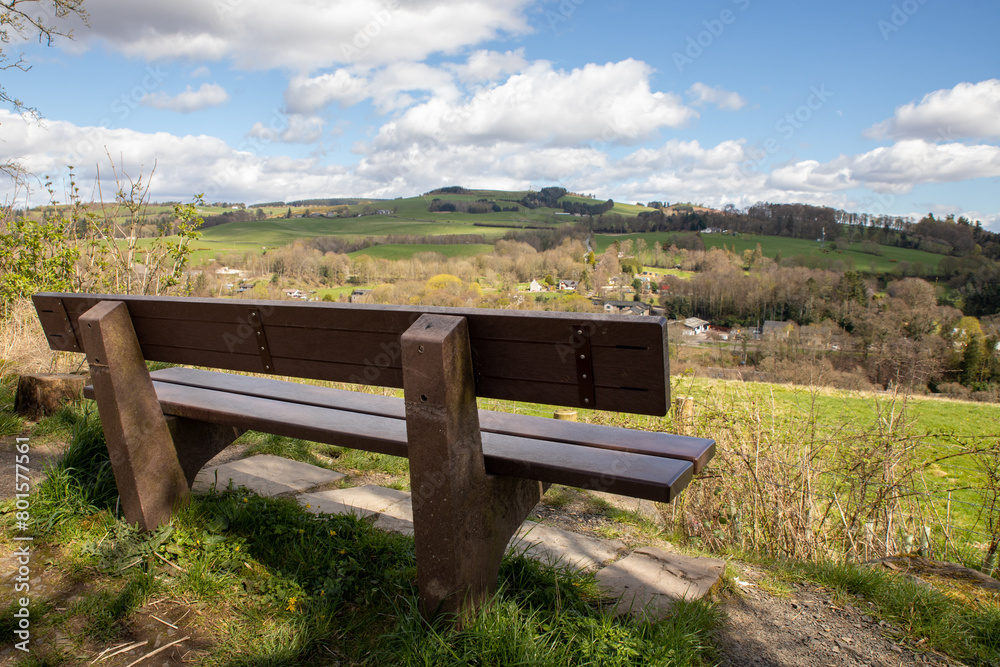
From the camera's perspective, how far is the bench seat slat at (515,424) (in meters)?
1.94

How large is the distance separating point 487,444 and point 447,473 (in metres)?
0.33

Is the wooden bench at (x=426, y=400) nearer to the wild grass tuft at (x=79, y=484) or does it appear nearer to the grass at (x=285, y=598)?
the grass at (x=285, y=598)

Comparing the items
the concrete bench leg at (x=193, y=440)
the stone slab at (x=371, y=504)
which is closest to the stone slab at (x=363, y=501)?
the stone slab at (x=371, y=504)

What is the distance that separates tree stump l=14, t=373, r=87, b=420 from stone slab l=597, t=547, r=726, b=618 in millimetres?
3942

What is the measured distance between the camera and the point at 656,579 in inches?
91.4

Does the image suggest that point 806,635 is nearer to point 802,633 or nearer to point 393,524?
point 802,633

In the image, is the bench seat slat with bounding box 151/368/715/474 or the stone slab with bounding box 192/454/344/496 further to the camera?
the stone slab with bounding box 192/454/344/496

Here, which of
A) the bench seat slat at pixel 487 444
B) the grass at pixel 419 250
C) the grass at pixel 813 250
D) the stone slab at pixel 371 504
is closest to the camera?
the bench seat slat at pixel 487 444

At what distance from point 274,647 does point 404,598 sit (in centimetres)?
41

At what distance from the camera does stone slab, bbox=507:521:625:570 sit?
8.25ft

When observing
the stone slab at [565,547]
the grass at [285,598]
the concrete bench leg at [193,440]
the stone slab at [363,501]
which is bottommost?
the stone slab at [565,547]

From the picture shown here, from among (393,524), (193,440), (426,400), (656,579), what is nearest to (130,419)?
Answer: (193,440)

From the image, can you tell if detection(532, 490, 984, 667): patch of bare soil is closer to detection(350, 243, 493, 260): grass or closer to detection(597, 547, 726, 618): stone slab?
detection(597, 547, 726, 618): stone slab

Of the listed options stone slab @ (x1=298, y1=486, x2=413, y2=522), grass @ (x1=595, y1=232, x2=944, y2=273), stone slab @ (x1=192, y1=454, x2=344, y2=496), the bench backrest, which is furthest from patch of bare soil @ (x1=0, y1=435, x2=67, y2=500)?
grass @ (x1=595, y1=232, x2=944, y2=273)
